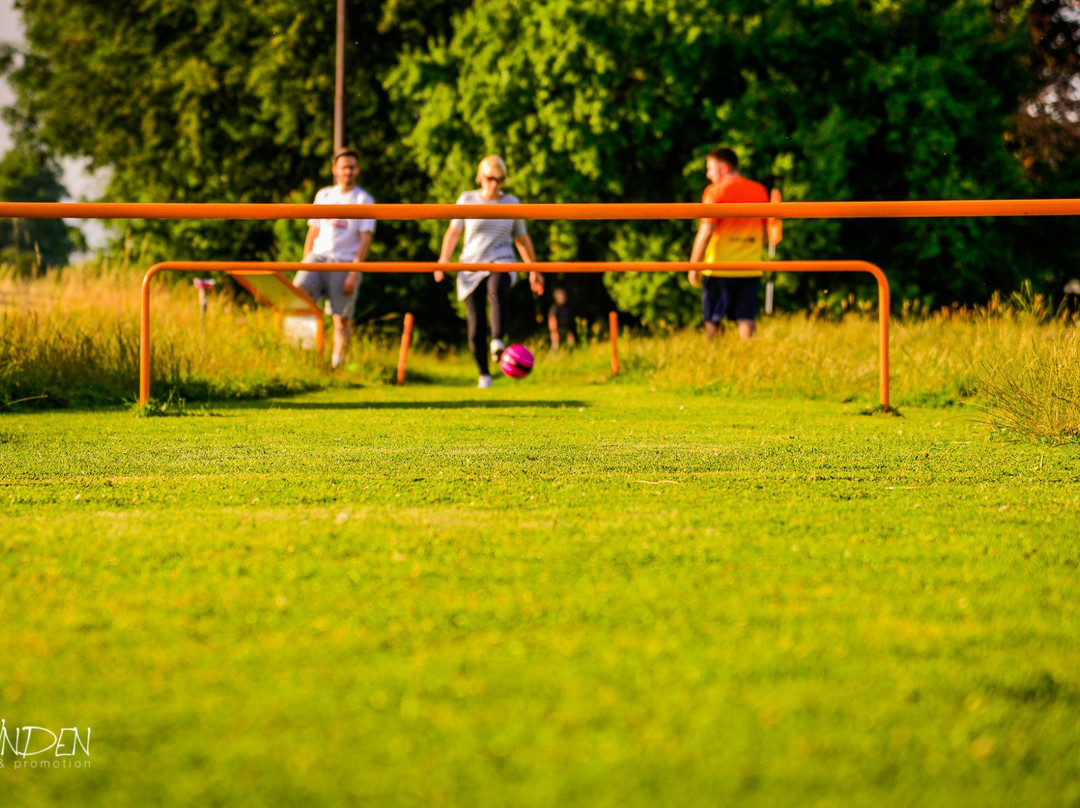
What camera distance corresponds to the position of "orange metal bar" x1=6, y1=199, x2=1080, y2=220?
20.5 ft

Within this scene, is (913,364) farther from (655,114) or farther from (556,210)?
(655,114)

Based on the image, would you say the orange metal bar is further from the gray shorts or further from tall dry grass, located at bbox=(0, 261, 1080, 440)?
the gray shorts

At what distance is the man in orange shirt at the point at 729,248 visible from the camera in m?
11.1

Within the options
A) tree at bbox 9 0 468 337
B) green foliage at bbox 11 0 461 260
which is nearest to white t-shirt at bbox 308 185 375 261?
tree at bbox 9 0 468 337

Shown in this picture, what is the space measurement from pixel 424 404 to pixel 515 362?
1792mm

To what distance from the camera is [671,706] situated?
2.13m

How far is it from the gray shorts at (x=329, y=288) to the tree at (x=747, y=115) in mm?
9272

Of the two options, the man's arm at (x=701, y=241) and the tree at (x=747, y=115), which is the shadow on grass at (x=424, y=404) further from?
the tree at (x=747, y=115)

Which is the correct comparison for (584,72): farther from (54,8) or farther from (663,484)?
(663,484)

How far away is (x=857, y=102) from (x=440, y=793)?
859 inches

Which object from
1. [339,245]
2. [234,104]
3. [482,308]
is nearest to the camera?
[482,308]

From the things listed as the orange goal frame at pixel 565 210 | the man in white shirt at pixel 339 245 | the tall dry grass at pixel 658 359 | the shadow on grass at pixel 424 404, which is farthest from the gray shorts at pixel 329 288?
the orange goal frame at pixel 565 210

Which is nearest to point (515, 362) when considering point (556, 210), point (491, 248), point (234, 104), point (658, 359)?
point (491, 248)

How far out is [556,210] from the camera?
637 cm
